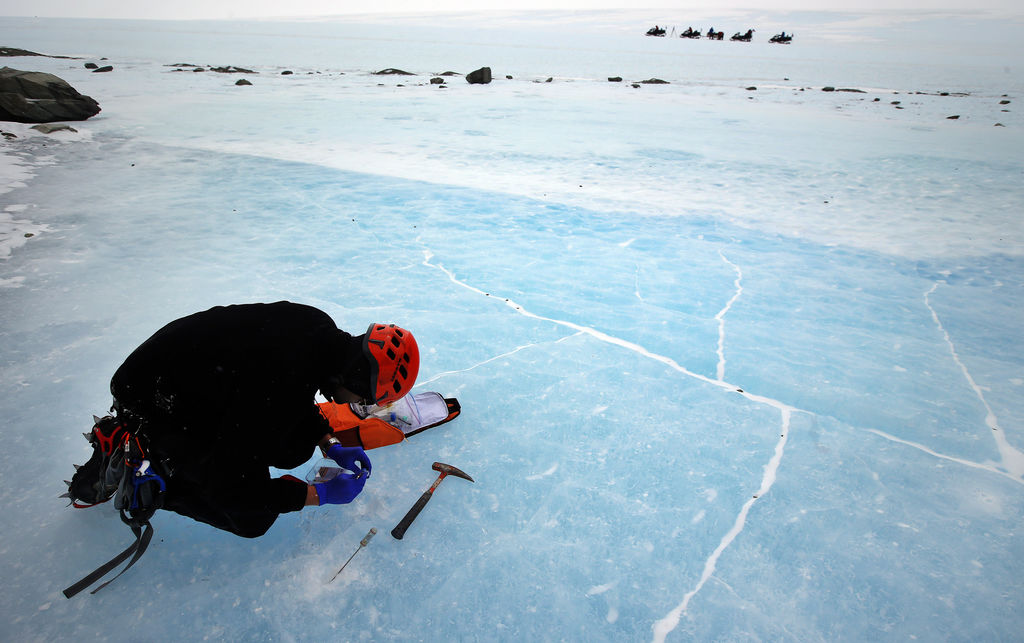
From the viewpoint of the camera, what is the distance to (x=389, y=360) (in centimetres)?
181

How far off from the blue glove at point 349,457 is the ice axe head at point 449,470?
0.27 m

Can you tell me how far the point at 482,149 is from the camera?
8344 millimetres

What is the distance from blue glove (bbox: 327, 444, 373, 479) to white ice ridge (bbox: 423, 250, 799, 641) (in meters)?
1.08

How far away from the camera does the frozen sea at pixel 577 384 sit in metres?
1.70

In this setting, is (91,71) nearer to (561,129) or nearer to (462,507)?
(561,129)

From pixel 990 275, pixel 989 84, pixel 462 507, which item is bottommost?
pixel 462 507

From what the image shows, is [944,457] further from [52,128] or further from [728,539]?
[52,128]

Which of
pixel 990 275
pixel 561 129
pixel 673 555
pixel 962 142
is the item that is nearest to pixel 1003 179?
pixel 962 142

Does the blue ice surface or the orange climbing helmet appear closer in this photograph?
the blue ice surface

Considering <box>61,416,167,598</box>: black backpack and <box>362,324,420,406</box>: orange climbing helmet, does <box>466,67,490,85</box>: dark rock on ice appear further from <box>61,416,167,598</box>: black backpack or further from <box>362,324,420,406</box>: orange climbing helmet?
<box>61,416,167,598</box>: black backpack

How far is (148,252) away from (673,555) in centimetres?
417

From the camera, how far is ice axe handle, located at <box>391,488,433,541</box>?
187 centimetres

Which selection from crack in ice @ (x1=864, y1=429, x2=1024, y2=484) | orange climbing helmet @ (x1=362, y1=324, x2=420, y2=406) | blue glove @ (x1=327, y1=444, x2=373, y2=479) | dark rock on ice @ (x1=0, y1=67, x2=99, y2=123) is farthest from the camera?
dark rock on ice @ (x1=0, y1=67, x2=99, y2=123)

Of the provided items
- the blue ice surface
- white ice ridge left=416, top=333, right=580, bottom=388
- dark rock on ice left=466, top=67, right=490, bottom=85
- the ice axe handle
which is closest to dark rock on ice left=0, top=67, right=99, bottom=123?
the blue ice surface
